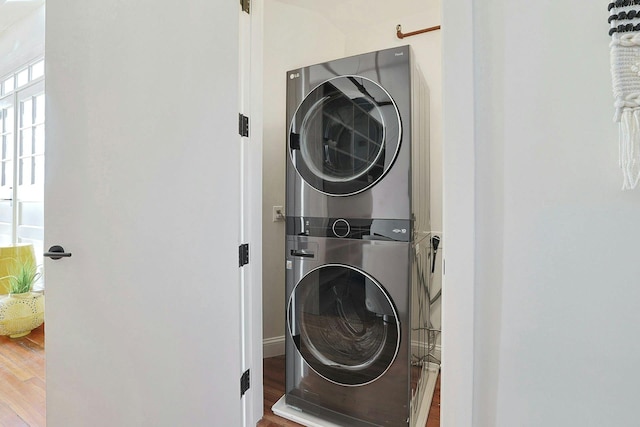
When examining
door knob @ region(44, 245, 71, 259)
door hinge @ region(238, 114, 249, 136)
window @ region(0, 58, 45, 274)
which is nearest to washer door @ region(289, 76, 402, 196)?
door hinge @ region(238, 114, 249, 136)

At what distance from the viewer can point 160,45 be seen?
4.07ft

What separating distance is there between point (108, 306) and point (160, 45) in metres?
1.07

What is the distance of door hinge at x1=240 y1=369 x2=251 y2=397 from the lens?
1.42 metres

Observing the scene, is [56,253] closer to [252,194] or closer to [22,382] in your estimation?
[252,194]

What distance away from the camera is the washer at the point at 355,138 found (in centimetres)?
141

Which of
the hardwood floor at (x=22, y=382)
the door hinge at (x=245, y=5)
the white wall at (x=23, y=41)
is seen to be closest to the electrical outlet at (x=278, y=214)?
the door hinge at (x=245, y=5)

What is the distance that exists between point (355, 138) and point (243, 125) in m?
0.54

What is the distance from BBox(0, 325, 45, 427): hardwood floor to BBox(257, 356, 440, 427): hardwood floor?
3.68ft

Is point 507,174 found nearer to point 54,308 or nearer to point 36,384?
point 54,308

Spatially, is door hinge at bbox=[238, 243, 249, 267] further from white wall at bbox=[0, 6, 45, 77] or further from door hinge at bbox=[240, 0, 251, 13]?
white wall at bbox=[0, 6, 45, 77]

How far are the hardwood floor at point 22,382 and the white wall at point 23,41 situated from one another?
108 inches

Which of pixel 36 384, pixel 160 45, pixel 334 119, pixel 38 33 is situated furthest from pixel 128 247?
pixel 38 33

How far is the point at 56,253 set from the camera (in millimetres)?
1241

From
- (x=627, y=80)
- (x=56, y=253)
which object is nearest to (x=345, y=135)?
(x=627, y=80)
